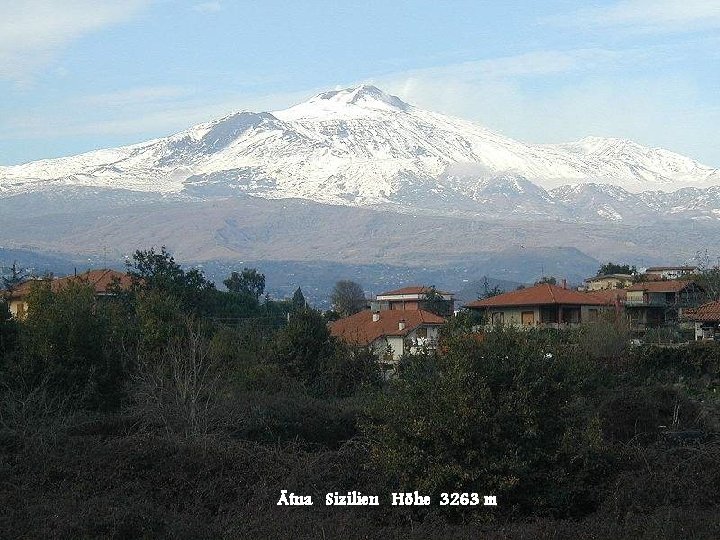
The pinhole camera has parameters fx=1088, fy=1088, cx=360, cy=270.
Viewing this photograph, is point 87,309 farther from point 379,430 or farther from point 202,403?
point 379,430

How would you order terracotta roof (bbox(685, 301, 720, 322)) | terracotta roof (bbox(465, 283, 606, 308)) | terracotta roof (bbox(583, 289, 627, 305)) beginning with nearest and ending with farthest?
terracotta roof (bbox(685, 301, 720, 322)), terracotta roof (bbox(465, 283, 606, 308)), terracotta roof (bbox(583, 289, 627, 305))

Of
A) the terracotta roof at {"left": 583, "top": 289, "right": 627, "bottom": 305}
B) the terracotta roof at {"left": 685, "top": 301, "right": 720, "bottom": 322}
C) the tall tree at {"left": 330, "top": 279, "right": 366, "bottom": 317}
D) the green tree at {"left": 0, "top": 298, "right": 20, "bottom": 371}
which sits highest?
the green tree at {"left": 0, "top": 298, "right": 20, "bottom": 371}

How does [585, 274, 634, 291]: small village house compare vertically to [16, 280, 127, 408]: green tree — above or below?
below

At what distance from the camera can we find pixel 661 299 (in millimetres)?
80500

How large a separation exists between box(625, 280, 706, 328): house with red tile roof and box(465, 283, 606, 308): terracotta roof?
859 cm

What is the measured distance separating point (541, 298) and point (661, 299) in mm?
18496

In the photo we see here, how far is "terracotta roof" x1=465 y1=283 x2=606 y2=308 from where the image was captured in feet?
215

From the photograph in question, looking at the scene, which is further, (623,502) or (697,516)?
(623,502)

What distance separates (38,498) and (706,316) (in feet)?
139

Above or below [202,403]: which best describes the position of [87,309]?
above

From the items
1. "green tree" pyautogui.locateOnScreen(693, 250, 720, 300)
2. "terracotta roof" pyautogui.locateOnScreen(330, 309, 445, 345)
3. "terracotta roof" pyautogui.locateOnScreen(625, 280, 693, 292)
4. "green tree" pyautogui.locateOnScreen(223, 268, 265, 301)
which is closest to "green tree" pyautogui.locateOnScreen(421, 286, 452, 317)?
"terracotta roof" pyautogui.locateOnScreen(625, 280, 693, 292)

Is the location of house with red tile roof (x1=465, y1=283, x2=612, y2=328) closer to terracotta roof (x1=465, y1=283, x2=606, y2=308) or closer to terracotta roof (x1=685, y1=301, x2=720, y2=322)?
terracotta roof (x1=465, y1=283, x2=606, y2=308)

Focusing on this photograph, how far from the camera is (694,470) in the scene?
15.3 metres

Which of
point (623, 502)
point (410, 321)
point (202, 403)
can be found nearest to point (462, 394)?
point (623, 502)
